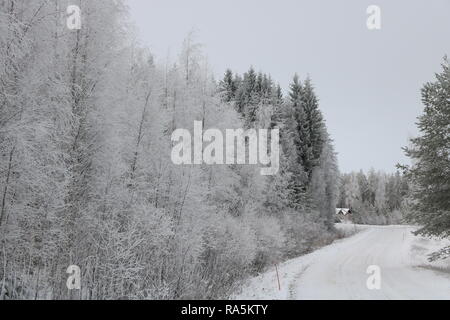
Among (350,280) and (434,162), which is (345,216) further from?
(350,280)

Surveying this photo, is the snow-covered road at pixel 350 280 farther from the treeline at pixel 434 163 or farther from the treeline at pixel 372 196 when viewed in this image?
the treeline at pixel 372 196

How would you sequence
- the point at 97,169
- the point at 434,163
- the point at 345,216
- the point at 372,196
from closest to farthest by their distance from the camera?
the point at 97,169 → the point at 434,163 → the point at 345,216 → the point at 372,196

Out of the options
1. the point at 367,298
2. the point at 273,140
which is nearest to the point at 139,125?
Result: the point at 367,298

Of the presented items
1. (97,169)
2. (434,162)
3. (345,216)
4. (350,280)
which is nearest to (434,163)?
(434,162)

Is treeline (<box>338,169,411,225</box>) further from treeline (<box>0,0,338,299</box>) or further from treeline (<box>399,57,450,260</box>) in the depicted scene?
treeline (<box>0,0,338,299</box>)

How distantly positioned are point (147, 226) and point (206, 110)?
9.85 meters

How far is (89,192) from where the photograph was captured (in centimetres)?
1084

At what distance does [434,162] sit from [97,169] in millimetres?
14973

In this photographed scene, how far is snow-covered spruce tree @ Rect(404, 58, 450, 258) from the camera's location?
1765 cm

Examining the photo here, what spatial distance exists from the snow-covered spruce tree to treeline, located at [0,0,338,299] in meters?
8.37

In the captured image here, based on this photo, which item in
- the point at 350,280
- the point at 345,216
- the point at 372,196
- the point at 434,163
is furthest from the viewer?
the point at 372,196

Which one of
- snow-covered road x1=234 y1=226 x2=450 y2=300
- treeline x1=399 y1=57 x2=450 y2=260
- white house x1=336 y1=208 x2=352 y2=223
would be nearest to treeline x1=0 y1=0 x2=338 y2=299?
snow-covered road x1=234 y1=226 x2=450 y2=300

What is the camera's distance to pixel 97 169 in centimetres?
1109

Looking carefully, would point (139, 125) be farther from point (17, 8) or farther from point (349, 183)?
point (349, 183)
